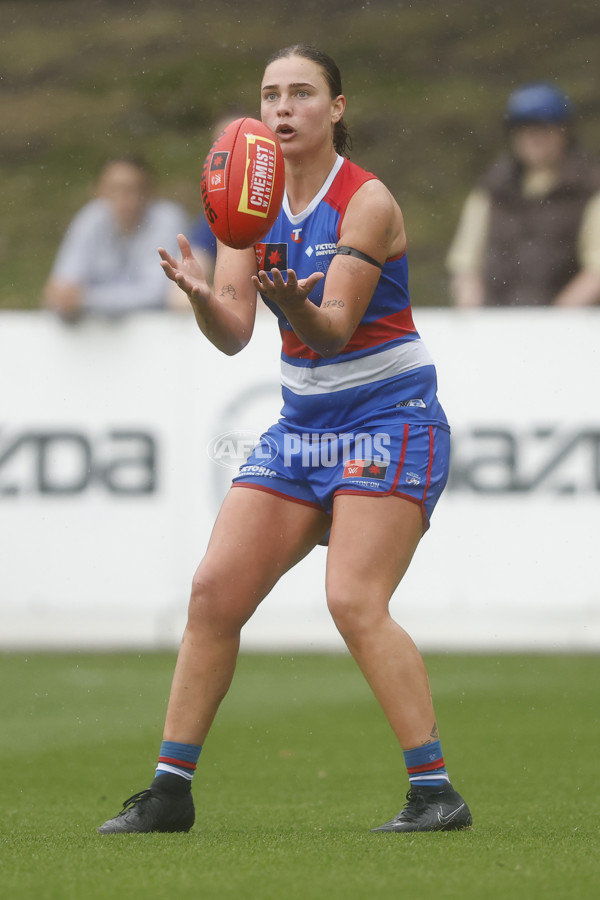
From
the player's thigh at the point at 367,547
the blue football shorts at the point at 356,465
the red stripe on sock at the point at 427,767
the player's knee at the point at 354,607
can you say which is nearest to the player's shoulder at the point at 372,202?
the blue football shorts at the point at 356,465

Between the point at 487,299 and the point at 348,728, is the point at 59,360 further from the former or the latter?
the point at 348,728

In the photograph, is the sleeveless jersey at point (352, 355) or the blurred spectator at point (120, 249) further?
the blurred spectator at point (120, 249)

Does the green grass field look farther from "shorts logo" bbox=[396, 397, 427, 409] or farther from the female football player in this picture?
"shorts logo" bbox=[396, 397, 427, 409]

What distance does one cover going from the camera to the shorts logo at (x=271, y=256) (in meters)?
3.82

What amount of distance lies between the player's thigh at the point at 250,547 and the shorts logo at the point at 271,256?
0.61 m

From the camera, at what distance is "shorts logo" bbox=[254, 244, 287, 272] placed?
382 centimetres

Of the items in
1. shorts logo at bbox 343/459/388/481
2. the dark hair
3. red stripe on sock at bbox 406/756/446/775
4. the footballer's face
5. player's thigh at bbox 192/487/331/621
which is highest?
the dark hair

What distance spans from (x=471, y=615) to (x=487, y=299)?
188cm

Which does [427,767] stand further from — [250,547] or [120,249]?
[120,249]

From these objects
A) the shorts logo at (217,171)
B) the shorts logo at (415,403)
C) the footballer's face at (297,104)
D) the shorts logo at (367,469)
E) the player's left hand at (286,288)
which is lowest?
the shorts logo at (367,469)

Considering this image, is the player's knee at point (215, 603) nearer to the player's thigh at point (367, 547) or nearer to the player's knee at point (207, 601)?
the player's knee at point (207, 601)

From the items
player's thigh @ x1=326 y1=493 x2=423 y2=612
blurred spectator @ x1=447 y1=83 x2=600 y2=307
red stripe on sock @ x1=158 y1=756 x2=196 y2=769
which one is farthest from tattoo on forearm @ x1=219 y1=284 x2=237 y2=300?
blurred spectator @ x1=447 y1=83 x2=600 y2=307

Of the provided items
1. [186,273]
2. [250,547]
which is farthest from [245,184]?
[250,547]

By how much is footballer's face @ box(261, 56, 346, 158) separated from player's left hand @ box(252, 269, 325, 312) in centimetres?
66
